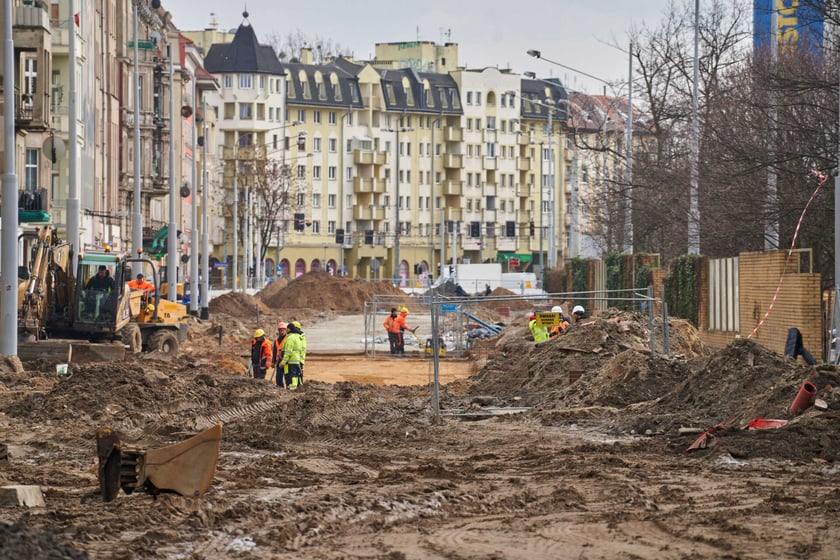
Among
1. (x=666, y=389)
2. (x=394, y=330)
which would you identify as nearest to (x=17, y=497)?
(x=666, y=389)

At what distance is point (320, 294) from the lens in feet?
267

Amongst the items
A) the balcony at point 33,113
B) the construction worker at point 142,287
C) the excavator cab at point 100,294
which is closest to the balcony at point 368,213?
the balcony at point 33,113

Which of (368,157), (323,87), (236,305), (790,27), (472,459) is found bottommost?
(472,459)

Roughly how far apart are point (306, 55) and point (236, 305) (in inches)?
3240

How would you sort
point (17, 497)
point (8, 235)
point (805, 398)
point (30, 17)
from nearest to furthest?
point (17, 497) < point (805, 398) < point (8, 235) < point (30, 17)

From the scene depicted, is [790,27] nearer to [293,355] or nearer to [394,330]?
[394,330]

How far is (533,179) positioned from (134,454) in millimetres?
139255

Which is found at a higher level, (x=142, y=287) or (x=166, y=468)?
(x=142, y=287)

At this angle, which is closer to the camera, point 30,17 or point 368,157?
point 30,17

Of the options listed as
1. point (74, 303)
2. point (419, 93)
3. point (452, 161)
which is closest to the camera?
point (74, 303)

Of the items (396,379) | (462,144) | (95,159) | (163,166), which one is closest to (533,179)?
(462,144)

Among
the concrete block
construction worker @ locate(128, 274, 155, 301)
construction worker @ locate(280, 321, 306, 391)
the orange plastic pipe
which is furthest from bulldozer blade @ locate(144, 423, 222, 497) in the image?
construction worker @ locate(128, 274, 155, 301)

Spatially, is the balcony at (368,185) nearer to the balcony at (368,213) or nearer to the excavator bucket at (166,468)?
the balcony at (368,213)

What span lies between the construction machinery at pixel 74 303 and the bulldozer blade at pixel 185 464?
17.0m
